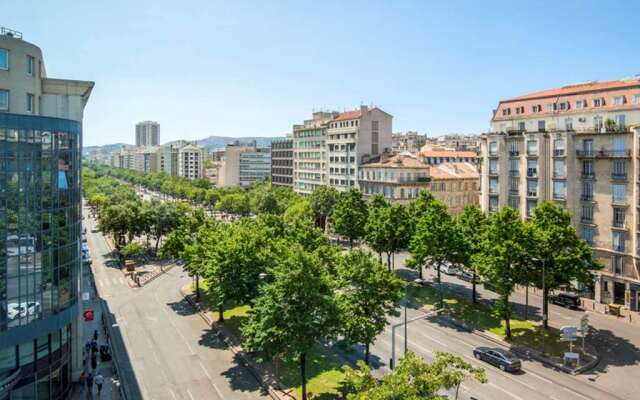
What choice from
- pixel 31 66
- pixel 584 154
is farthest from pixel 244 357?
pixel 584 154

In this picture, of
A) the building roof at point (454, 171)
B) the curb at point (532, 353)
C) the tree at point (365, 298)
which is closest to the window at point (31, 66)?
the tree at point (365, 298)

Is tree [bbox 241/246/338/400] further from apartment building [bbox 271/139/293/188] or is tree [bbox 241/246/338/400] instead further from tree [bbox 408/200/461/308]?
apartment building [bbox 271/139/293/188]

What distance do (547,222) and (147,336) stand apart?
4591 cm

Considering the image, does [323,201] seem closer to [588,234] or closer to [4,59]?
[588,234]

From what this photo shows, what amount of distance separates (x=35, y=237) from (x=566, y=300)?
6176cm

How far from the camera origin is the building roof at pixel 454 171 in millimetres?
110688

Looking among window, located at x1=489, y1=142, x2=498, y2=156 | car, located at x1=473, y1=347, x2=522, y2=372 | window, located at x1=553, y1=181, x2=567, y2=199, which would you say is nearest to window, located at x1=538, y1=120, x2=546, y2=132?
window, located at x1=489, y1=142, x2=498, y2=156

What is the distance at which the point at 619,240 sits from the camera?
61719 millimetres

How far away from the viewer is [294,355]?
114 ft

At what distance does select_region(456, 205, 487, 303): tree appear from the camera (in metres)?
58.3

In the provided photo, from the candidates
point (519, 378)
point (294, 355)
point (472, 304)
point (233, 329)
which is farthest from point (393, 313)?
point (472, 304)

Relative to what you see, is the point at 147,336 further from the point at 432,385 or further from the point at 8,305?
the point at 432,385

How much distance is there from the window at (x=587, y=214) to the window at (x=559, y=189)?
319 centimetres

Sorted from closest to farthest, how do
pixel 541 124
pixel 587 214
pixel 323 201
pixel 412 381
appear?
1. pixel 412 381
2. pixel 587 214
3. pixel 541 124
4. pixel 323 201
